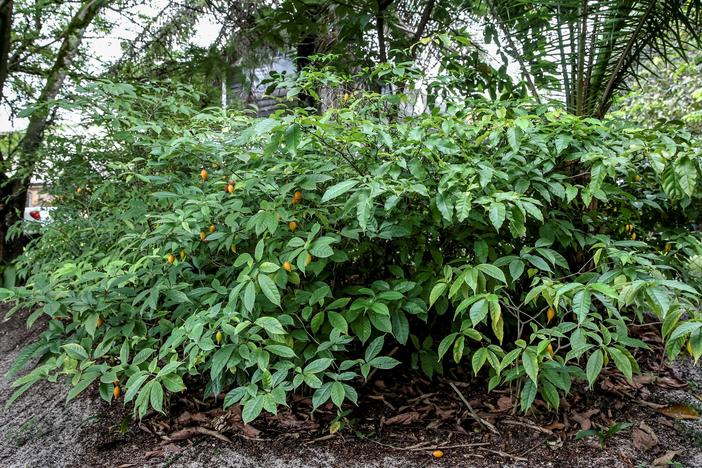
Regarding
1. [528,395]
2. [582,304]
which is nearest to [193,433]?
[528,395]

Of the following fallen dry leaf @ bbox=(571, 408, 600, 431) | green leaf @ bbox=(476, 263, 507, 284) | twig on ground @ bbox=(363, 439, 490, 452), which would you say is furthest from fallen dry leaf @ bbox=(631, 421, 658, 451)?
green leaf @ bbox=(476, 263, 507, 284)

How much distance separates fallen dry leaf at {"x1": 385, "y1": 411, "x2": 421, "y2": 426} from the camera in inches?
85.7

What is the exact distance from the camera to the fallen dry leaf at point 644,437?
1.92 metres

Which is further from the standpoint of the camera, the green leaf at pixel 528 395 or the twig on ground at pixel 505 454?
the twig on ground at pixel 505 454

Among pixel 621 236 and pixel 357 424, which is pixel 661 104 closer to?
pixel 621 236

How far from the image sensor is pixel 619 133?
6.76ft

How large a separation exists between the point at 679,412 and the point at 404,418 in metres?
1.27

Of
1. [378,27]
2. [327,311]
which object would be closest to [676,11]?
[378,27]

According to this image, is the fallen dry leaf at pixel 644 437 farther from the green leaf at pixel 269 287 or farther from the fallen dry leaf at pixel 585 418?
the green leaf at pixel 269 287

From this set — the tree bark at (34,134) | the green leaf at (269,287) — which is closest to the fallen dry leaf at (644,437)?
the green leaf at (269,287)

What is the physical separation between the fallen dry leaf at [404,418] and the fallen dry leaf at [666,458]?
3.14 feet

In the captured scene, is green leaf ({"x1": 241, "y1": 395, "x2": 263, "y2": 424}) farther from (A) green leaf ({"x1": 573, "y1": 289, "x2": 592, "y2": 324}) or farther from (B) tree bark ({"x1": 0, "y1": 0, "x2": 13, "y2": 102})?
(B) tree bark ({"x1": 0, "y1": 0, "x2": 13, "y2": 102})

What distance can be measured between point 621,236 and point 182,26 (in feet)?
17.7

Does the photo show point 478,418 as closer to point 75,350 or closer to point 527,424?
point 527,424
